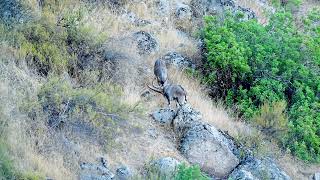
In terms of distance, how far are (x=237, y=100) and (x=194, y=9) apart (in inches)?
119

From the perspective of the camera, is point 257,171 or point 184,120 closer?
point 257,171

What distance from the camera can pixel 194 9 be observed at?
13859 mm

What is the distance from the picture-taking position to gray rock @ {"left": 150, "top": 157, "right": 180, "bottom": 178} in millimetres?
8508

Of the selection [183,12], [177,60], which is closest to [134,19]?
[183,12]

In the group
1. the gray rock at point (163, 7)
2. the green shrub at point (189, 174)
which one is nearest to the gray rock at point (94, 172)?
the green shrub at point (189, 174)

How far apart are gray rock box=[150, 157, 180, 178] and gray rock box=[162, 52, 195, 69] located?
121 inches

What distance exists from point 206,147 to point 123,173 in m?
1.56

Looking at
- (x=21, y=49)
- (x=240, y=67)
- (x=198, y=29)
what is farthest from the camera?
(x=198, y=29)

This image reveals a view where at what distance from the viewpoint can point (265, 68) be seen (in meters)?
11.8

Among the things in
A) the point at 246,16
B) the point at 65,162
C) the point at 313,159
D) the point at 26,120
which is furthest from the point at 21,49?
the point at 246,16

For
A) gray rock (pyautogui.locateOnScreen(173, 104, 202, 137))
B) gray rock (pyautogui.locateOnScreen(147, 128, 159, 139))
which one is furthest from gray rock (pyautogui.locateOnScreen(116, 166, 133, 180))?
gray rock (pyautogui.locateOnScreen(173, 104, 202, 137))

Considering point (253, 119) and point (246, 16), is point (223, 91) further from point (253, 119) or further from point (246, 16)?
point (246, 16)

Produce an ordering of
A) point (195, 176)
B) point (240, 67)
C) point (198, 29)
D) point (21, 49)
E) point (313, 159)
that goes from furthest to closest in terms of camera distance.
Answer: point (198, 29) < point (240, 67) < point (313, 159) < point (21, 49) < point (195, 176)

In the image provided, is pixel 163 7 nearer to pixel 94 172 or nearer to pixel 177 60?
pixel 177 60
